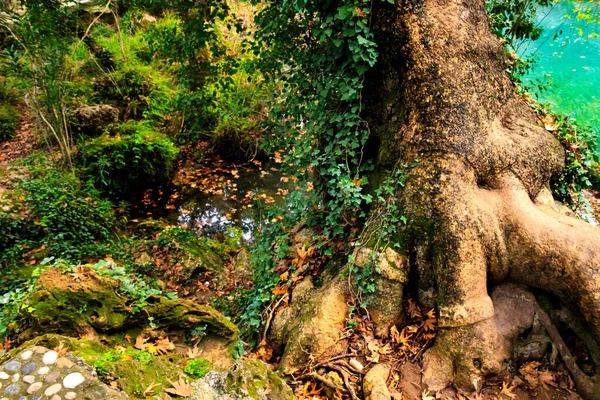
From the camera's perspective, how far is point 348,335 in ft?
11.2

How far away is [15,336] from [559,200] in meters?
5.63

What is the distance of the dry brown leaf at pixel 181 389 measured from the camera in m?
1.93

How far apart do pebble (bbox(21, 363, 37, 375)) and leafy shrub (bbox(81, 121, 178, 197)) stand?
6.22 meters

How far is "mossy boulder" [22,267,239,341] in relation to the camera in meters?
2.92

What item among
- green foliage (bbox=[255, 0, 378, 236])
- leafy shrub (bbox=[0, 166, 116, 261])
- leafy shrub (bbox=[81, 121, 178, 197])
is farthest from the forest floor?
green foliage (bbox=[255, 0, 378, 236])

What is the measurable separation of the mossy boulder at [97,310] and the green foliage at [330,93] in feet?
5.52

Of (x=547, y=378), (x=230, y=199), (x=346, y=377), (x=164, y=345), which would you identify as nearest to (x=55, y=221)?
(x=164, y=345)

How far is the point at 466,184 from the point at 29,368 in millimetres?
3305

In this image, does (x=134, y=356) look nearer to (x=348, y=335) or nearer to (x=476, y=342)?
(x=348, y=335)

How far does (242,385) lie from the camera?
2094 millimetres

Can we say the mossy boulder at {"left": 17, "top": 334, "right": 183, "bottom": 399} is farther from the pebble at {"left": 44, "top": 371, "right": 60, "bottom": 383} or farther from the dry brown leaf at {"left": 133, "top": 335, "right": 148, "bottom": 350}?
the dry brown leaf at {"left": 133, "top": 335, "right": 148, "bottom": 350}

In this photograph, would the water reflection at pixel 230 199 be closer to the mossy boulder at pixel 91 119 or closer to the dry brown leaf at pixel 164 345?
the mossy boulder at pixel 91 119

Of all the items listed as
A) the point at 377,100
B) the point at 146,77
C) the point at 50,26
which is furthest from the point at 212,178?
the point at 377,100

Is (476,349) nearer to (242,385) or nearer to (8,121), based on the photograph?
(242,385)
